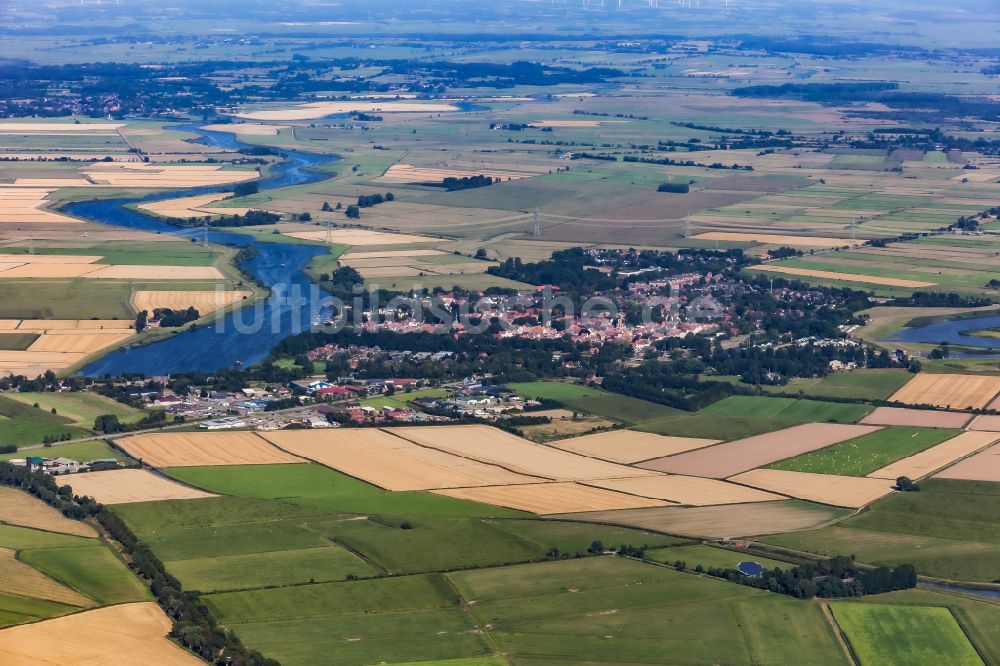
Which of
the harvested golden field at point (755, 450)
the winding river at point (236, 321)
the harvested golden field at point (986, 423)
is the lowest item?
the winding river at point (236, 321)

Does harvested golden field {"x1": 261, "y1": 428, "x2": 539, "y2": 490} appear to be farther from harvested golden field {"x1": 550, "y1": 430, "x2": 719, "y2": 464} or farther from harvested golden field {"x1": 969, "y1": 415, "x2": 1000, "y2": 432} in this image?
harvested golden field {"x1": 969, "y1": 415, "x2": 1000, "y2": 432}

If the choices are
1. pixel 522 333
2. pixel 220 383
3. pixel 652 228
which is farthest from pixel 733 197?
pixel 220 383

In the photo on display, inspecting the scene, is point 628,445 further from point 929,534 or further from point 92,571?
point 92,571

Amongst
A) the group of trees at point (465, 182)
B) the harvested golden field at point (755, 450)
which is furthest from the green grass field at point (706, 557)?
the group of trees at point (465, 182)

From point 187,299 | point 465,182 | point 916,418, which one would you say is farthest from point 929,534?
point 465,182

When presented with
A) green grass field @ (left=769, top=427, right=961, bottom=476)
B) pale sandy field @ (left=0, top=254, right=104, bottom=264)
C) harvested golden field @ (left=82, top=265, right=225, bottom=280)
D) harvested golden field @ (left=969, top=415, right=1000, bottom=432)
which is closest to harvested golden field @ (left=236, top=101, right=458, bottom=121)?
pale sandy field @ (left=0, top=254, right=104, bottom=264)

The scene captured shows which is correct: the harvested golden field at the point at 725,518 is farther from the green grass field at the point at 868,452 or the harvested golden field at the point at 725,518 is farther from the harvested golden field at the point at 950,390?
the harvested golden field at the point at 950,390
